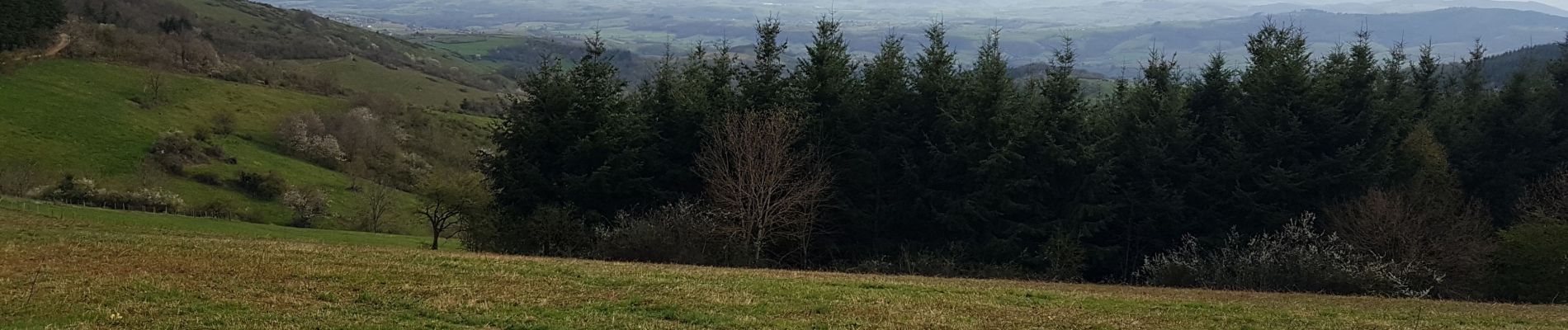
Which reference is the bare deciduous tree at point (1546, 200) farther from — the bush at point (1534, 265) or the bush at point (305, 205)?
the bush at point (305, 205)

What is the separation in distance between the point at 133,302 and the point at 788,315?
8.89 m

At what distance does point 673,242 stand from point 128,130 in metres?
58.7

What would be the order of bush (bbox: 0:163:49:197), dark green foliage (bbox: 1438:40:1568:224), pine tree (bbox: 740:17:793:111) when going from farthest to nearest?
bush (bbox: 0:163:49:197) → dark green foliage (bbox: 1438:40:1568:224) → pine tree (bbox: 740:17:793:111)

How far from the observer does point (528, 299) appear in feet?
45.5

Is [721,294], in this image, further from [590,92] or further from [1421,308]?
[590,92]

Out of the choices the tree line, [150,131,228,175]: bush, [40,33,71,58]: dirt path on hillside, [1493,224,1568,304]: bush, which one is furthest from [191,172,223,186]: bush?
[1493,224,1568,304]: bush

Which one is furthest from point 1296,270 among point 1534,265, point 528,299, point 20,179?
point 20,179

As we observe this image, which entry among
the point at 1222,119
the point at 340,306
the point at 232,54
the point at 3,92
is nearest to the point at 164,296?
the point at 340,306

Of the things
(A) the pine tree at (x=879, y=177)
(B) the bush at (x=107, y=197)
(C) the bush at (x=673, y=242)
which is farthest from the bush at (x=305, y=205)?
(A) the pine tree at (x=879, y=177)

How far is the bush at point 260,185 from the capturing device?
63.2 m

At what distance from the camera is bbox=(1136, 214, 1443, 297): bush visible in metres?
27.0

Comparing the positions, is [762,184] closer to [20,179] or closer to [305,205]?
[305,205]

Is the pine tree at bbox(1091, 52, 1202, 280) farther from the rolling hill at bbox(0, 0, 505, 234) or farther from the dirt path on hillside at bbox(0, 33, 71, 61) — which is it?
the dirt path on hillside at bbox(0, 33, 71, 61)

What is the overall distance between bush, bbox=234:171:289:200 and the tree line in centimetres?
3367
